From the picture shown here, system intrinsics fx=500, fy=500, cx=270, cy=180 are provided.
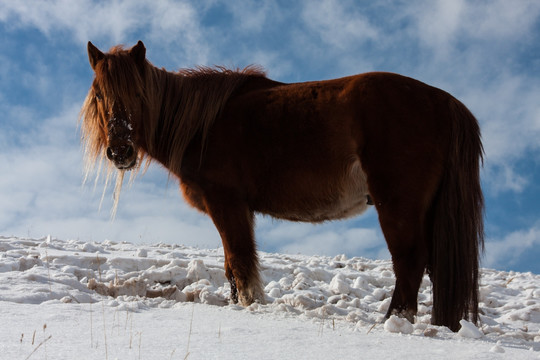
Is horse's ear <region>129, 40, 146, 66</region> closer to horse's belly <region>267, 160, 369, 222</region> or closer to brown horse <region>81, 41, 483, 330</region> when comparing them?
brown horse <region>81, 41, 483, 330</region>

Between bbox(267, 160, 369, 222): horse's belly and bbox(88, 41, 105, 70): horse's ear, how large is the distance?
216 cm

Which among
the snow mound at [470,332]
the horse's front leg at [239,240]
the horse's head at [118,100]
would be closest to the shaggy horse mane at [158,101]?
the horse's head at [118,100]

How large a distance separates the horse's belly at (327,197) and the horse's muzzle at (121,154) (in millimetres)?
1348

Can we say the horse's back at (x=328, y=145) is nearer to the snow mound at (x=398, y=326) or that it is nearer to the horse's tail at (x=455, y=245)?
the horse's tail at (x=455, y=245)

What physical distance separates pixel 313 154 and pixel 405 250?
1082 millimetres

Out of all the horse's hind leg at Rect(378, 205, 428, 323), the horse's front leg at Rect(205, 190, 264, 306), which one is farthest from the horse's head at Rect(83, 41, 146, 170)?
the horse's hind leg at Rect(378, 205, 428, 323)

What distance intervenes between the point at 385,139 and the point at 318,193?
2.43 ft

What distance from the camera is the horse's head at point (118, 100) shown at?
440 centimetres

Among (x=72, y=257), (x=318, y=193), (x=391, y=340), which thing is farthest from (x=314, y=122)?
(x=72, y=257)

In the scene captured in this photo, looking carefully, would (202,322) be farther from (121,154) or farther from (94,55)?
(94,55)

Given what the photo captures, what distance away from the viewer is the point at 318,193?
169 inches

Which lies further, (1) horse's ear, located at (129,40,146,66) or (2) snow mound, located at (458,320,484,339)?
(1) horse's ear, located at (129,40,146,66)

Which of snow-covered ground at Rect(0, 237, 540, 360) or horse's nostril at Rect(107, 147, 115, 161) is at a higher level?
horse's nostril at Rect(107, 147, 115, 161)

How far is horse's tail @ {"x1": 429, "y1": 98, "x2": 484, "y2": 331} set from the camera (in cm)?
392
